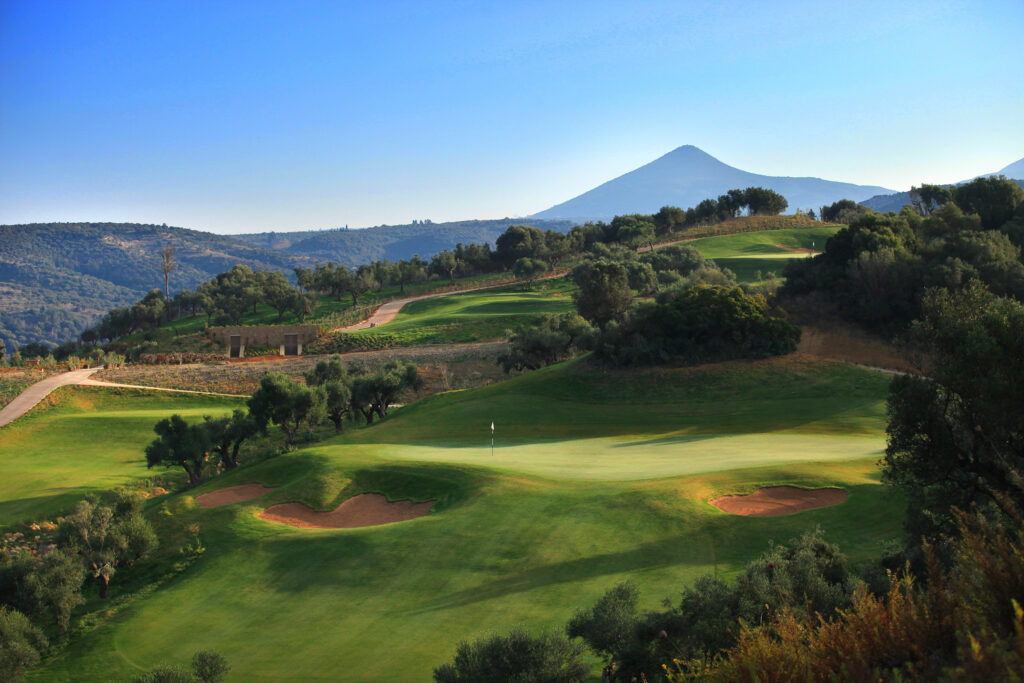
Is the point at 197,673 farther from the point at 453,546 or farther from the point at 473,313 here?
the point at 473,313

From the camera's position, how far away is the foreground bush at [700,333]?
41.5 meters

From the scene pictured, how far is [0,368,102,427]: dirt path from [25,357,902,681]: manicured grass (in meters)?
33.9

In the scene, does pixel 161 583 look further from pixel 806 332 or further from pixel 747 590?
pixel 806 332

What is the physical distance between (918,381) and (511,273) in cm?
10322

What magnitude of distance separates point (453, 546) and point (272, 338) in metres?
70.2

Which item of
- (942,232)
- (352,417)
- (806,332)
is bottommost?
(352,417)

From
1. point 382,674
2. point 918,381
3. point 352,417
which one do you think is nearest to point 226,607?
point 382,674

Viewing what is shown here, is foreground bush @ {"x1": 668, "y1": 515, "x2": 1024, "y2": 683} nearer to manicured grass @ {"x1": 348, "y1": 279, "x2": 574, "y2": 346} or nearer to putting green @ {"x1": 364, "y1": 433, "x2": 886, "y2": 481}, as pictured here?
putting green @ {"x1": 364, "y1": 433, "x2": 886, "y2": 481}

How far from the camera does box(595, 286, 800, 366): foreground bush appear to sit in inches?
1633

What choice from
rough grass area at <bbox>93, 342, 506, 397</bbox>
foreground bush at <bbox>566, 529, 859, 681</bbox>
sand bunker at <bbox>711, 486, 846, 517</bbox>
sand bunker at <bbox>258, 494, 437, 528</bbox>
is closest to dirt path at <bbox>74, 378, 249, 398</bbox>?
rough grass area at <bbox>93, 342, 506, 397</bbox>

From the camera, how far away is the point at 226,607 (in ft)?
54.2

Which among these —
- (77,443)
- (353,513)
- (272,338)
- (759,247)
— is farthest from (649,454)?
(759,247)

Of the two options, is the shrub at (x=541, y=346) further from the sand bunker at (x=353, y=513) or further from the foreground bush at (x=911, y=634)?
the foreground bush at (x=911, y=634)

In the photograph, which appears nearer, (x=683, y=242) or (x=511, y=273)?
(x=683, y=242)
